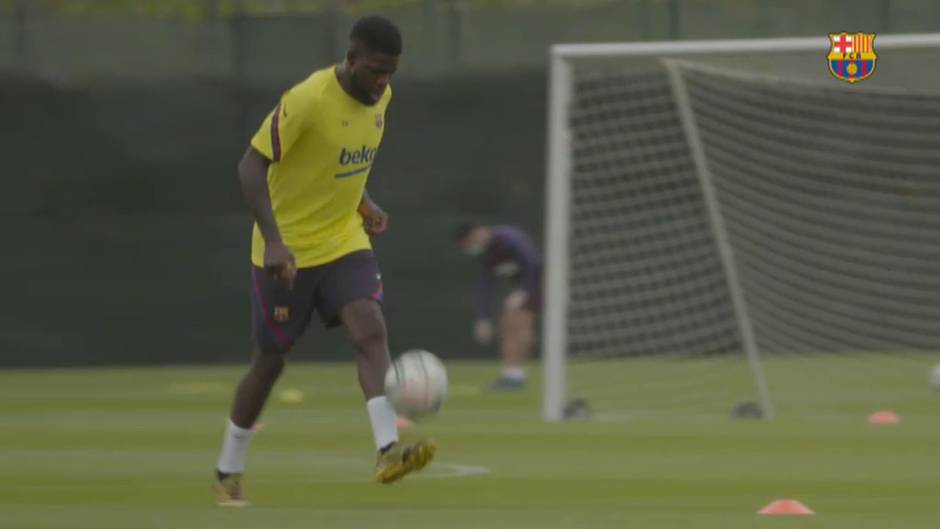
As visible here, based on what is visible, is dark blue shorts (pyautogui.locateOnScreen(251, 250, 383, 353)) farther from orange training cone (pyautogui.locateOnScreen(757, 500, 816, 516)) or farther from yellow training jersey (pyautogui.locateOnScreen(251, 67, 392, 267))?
orange training cone (pyautogui.locateOnScreen(757, 500, 816, 516))

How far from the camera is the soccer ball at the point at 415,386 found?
9.61 metres

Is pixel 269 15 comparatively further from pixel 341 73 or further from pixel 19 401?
pixel 341 73

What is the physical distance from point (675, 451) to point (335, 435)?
9.58ft

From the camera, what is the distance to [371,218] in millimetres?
10445

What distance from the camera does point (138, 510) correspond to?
9.77 meters

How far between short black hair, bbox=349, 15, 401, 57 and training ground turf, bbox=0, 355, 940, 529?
2.00 metres

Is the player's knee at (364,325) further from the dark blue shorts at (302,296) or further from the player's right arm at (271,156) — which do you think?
the player's right arm at (271,156)

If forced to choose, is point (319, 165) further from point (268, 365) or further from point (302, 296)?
point (268, 365)

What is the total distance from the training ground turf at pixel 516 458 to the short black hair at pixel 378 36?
6.55 feet

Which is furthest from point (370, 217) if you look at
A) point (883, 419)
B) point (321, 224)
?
point (883, 419)

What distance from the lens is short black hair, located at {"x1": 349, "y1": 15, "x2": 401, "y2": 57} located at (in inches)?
378

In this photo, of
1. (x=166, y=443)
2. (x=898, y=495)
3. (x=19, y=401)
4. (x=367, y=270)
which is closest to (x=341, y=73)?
(x=367, y=270)

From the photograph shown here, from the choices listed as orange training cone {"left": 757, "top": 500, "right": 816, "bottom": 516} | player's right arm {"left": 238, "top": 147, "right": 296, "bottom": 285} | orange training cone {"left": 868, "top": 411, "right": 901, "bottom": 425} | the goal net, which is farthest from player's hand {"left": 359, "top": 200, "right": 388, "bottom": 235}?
the goal net

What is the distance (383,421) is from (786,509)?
1760 millimetres
